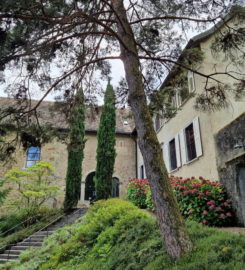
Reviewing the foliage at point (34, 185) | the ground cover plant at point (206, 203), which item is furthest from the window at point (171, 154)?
the foliage at point (34, 185)

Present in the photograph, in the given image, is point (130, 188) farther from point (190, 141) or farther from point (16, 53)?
point (16, 53)

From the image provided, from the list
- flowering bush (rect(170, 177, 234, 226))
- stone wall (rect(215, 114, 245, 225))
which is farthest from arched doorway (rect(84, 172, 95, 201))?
stone wall (rect(215, 114, 245, 225))

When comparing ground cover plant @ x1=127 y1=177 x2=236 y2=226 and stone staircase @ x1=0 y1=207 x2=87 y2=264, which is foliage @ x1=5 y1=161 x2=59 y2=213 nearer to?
stone staircase @ x1=0 y1=207 x2=87 y2=264

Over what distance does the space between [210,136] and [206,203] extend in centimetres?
251

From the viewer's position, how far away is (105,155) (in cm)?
1181

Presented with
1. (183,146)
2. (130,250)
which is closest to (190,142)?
(183,146)

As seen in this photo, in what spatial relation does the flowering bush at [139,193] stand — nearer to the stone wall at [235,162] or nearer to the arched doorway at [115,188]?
the arched doorway at [115,188]

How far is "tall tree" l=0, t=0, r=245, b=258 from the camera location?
3.07 metres

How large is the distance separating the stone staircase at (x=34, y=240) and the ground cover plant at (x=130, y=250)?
3.32 feet

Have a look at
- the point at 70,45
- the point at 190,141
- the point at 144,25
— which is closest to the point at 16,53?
the point at 70,45

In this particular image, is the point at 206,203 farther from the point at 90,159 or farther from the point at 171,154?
the point at 90,159

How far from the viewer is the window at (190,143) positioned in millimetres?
8613

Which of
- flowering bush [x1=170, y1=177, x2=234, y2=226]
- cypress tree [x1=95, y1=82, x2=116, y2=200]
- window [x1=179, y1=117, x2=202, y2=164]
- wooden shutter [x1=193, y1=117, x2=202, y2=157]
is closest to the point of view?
flowering bush [x1=170, y1=177, x2=234, y2=226]

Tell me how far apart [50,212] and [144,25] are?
Answer: 10109 millimetres
